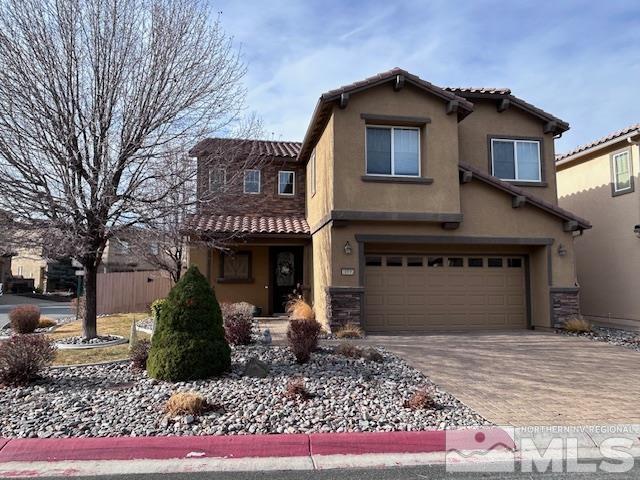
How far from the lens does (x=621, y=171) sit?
1525cm

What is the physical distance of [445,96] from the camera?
13180 mm

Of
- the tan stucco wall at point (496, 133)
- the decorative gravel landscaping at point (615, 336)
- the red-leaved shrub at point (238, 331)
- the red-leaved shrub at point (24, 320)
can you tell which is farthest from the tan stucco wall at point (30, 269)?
the decorative gravel landscaping at point (615, 336)

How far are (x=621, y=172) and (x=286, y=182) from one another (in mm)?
Answer: 10775

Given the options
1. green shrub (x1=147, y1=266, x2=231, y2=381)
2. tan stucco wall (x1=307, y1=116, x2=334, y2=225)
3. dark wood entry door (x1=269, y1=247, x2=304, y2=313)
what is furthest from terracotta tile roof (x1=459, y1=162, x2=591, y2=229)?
green shrub (x1=147, y1=266, x2=231, y2=381)

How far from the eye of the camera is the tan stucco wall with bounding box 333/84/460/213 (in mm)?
12875

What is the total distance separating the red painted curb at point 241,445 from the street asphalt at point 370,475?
397mm

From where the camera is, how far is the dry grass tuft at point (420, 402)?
6414mm

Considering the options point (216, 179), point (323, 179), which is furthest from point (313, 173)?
point (216, 179)

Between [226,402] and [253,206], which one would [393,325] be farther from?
[226,402]

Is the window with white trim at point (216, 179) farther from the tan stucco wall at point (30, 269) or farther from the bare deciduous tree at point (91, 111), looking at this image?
the tan stucco wall at point (30, 269)

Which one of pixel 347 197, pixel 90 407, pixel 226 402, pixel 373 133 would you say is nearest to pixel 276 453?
pixel 226 402

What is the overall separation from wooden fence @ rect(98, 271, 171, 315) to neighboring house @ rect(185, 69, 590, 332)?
6.83 m

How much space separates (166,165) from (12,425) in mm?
5878

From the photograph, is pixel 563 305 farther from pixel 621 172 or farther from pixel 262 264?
pixel 262 264
